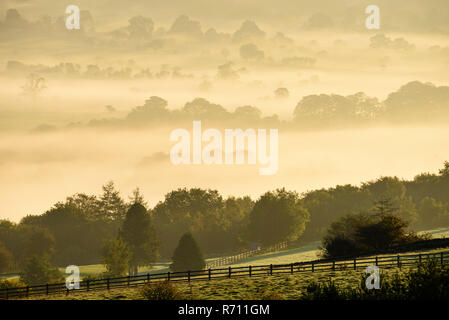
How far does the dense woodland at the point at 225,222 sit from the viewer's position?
429 feet

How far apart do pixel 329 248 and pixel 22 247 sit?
302 ft

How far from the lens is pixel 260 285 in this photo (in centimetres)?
5216

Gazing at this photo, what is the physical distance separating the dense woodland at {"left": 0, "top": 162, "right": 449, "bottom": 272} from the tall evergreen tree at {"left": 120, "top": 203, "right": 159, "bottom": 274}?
0.18 m

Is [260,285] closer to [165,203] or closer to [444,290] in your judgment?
[444,290]

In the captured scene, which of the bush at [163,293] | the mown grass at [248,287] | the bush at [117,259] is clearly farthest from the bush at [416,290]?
the bush at [117,259]

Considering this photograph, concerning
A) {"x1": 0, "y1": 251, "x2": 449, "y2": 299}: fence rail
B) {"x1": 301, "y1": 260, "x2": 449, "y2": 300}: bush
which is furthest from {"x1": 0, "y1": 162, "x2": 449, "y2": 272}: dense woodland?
{"x1": 301, "y1": 260, "x2": 449, "y2": 300}: bush

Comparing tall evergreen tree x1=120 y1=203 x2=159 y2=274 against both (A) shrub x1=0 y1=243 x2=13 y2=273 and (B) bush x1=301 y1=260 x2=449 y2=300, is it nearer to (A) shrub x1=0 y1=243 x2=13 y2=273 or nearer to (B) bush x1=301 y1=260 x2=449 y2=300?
(A) shrub x1=0 y1=243 x2=13 y2=273

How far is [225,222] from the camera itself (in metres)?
144

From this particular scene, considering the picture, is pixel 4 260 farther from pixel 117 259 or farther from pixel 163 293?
pixel 163 293

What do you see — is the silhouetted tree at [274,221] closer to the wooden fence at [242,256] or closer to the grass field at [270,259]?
the wooden fence at [242,256]

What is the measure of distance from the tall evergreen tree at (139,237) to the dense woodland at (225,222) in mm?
176

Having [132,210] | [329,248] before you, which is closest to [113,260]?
[132,210]
